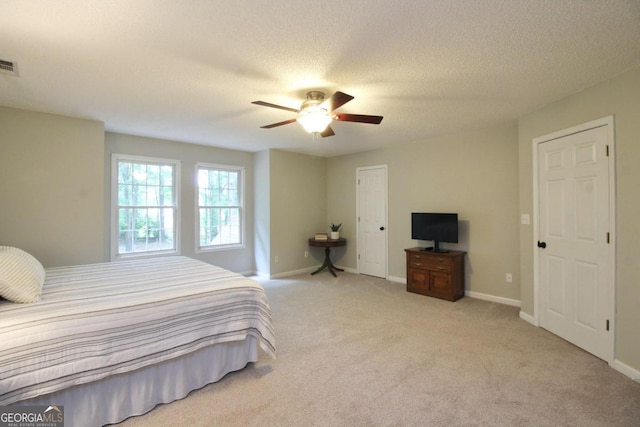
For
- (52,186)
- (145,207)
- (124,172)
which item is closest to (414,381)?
(52,186)

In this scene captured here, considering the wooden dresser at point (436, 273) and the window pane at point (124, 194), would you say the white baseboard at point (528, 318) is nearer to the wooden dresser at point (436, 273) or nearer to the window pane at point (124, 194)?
the wooden dresser at point (436, 273)

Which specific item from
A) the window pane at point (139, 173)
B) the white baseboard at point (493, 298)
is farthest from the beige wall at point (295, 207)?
the white baseboard at point (493, 298)

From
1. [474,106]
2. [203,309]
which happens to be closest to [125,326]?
[203,309]

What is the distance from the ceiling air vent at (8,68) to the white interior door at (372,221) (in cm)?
472

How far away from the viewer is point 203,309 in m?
2.18

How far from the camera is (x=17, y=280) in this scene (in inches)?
77.6

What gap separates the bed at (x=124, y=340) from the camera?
1615 millimetres

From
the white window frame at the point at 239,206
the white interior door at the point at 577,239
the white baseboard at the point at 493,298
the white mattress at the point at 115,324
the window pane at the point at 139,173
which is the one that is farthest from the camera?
the white window frame at the point at 239,206

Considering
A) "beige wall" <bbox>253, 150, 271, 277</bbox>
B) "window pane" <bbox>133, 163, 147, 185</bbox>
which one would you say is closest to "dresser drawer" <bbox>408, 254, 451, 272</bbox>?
"beige wall" <bbox>253, 150, 271, 277</bbox>

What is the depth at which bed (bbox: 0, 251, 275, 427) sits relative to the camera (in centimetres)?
162

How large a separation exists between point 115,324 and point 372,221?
452 cm

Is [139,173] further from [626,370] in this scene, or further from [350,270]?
[626,370]

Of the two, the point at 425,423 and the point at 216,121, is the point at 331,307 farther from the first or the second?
the point at 216,121

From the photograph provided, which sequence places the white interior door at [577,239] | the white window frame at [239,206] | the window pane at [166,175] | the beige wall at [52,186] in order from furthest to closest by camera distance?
1. the white window frame at [239,206]
2. the window pane at [166,175]
3. the beige wall at [52,186]
4. the white interior door at [577,239]
